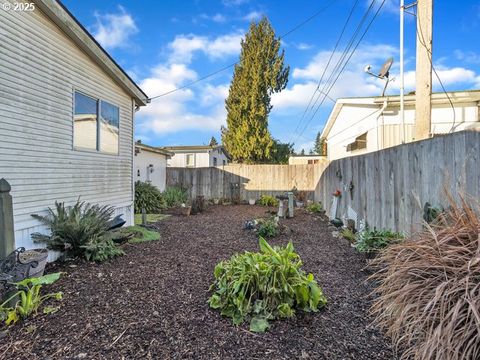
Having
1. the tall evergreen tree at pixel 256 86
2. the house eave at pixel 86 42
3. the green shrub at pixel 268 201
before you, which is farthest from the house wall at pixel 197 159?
the house eave at pixel 86 42

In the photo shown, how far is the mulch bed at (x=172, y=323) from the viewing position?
199 cm

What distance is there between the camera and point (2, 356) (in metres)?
2.00

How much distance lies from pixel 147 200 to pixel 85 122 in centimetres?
474

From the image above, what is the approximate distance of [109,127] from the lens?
237 inches

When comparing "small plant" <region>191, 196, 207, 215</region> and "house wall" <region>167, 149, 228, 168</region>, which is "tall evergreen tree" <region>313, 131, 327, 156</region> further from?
"small plant" <region>191, 196, 207, 215</region>

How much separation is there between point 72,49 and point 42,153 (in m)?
1.98

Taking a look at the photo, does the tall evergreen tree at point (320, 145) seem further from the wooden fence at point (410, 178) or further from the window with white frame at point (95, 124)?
the window with white frame at point (95, 124)

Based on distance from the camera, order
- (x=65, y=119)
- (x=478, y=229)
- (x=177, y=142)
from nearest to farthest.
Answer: (x=478, y=229) < (x=65, y=119) < (x=177, y=142)

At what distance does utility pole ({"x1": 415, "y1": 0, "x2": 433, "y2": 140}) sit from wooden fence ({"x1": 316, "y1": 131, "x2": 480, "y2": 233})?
636mm

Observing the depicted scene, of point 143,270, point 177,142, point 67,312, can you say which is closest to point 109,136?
point 143,270

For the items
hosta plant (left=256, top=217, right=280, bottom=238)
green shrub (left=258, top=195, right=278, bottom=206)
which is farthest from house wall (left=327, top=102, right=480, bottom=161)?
hosta plant (left=256, top=217, right=280, bottom=238)

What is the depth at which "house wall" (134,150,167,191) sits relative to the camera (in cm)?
1102

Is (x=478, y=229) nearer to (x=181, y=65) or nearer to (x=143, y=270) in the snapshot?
(x=143, y=270)

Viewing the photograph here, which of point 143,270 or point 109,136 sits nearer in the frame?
point 143,270
